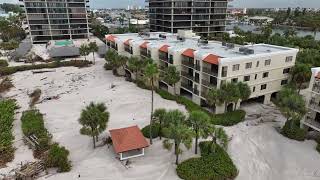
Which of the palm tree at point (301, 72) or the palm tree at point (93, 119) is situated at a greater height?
the palm tree at point (301, 72)

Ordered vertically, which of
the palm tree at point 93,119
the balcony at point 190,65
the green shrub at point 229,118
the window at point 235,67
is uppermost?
the window at point 235,67

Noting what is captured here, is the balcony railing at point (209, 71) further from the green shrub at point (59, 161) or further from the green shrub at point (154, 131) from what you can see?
the green shrub at point (59, 161)

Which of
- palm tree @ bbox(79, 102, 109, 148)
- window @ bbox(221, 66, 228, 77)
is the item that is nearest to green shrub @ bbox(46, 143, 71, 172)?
palm tree @ bbox(79, 102, 109, 148)

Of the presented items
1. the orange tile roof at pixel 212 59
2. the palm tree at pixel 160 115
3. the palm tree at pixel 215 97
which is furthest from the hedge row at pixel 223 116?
the palm tree at pixel 160 115

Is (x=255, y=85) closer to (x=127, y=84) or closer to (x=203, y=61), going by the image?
(x=203, y=61)

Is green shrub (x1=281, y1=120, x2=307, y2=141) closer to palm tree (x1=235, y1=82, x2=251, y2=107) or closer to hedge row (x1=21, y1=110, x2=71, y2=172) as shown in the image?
palm tree (x1=235, y1=82, x2=251, y2=107)

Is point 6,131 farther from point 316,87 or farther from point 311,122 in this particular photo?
point 316,87

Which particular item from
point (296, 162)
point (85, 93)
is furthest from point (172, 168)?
point (85, 93)
